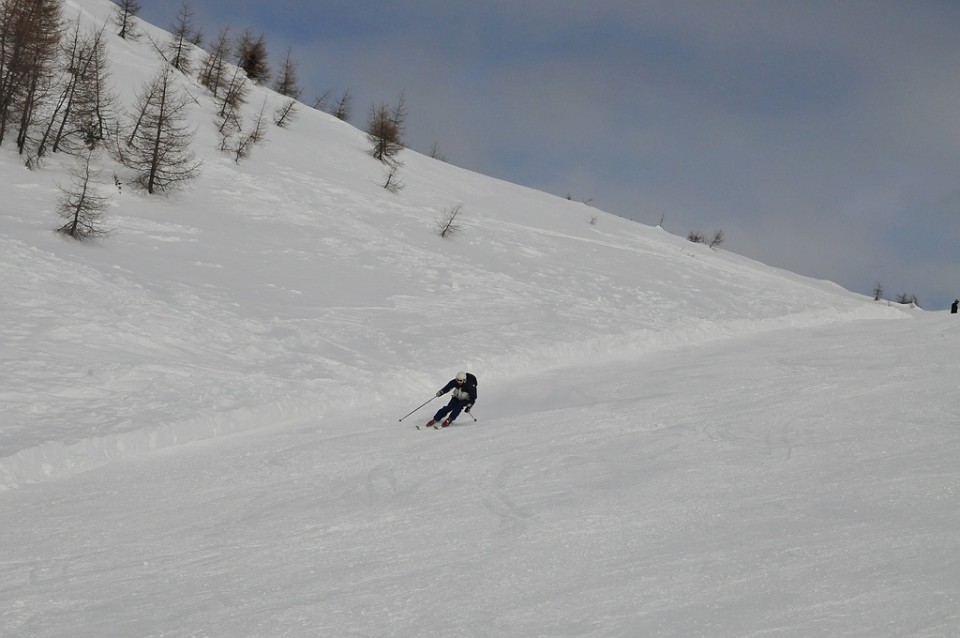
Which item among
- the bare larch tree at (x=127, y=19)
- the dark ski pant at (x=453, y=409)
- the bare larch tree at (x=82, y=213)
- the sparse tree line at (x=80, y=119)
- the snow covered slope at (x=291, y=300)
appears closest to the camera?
the dark ski pant at (x=453, y=409)

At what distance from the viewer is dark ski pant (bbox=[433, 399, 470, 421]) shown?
14016 mm

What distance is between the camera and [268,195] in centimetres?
2938

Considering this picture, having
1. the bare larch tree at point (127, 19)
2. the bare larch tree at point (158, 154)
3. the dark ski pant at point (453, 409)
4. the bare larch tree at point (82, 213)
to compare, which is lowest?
the dark ski pant at point (453, 409)

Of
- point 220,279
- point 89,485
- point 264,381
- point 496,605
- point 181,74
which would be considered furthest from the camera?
point 181,74

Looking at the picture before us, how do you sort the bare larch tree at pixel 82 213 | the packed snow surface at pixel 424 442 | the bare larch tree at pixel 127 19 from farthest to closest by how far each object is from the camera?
1. the bare larch tree at pixel 127 19
2. the bare larch tree at pixel 82 213
3. the packed snow surface at pixel 424 442

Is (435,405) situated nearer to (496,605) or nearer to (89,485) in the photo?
(89,485)

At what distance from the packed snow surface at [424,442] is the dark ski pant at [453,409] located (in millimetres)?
421

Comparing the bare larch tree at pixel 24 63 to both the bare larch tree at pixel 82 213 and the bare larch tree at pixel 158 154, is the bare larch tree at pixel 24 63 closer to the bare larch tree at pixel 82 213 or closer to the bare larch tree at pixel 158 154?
the bare larch tree at pixel 158 154

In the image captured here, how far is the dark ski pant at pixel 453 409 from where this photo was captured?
14.0 metres

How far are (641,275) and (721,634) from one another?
26330 millimetres

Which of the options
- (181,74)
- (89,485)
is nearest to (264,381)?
(89,485)

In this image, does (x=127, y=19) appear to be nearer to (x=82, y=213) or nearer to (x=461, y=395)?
(x=82, y=213)

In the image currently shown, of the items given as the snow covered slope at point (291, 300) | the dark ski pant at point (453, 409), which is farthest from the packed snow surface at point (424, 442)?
the dark ski pant at point (453, 409)

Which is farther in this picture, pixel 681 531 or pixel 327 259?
pixel 327 259
